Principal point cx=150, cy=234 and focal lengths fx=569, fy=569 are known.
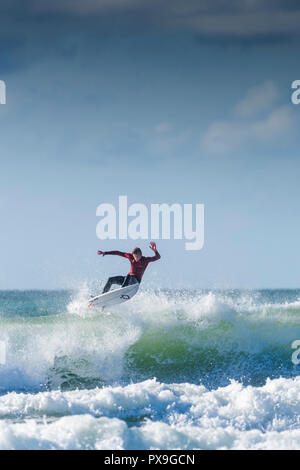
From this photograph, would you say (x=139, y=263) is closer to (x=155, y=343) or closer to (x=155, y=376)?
(x=155, y=376)

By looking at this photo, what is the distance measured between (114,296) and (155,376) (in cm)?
239

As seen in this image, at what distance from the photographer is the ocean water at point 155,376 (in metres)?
8.47

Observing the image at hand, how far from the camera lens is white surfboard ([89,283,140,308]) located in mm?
13602

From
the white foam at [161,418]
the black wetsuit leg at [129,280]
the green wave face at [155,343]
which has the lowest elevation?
the white foam at [161,418]

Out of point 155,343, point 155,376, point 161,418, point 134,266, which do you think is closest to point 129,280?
point 134,266

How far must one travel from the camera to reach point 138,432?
857 cm

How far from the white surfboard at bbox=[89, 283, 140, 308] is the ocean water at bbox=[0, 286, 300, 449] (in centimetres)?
192

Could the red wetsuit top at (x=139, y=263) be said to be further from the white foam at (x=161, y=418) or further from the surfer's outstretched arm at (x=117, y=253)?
the white foam at (x=161, y=418)

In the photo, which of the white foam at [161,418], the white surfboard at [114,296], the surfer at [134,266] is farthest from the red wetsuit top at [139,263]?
the white foam at [161,418]

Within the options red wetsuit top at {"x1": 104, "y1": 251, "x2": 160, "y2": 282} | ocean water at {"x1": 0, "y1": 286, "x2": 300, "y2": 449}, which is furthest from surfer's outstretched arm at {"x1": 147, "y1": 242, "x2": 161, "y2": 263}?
ocean water at {"x1": 0, "y1": 286, "x2": 300, "y2": 449}

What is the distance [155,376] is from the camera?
47.3 ft

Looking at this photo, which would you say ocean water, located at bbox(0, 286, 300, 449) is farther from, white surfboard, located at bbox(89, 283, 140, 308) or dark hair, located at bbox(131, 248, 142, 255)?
dark hair, located at bbox(131, 248, 142, 255)
